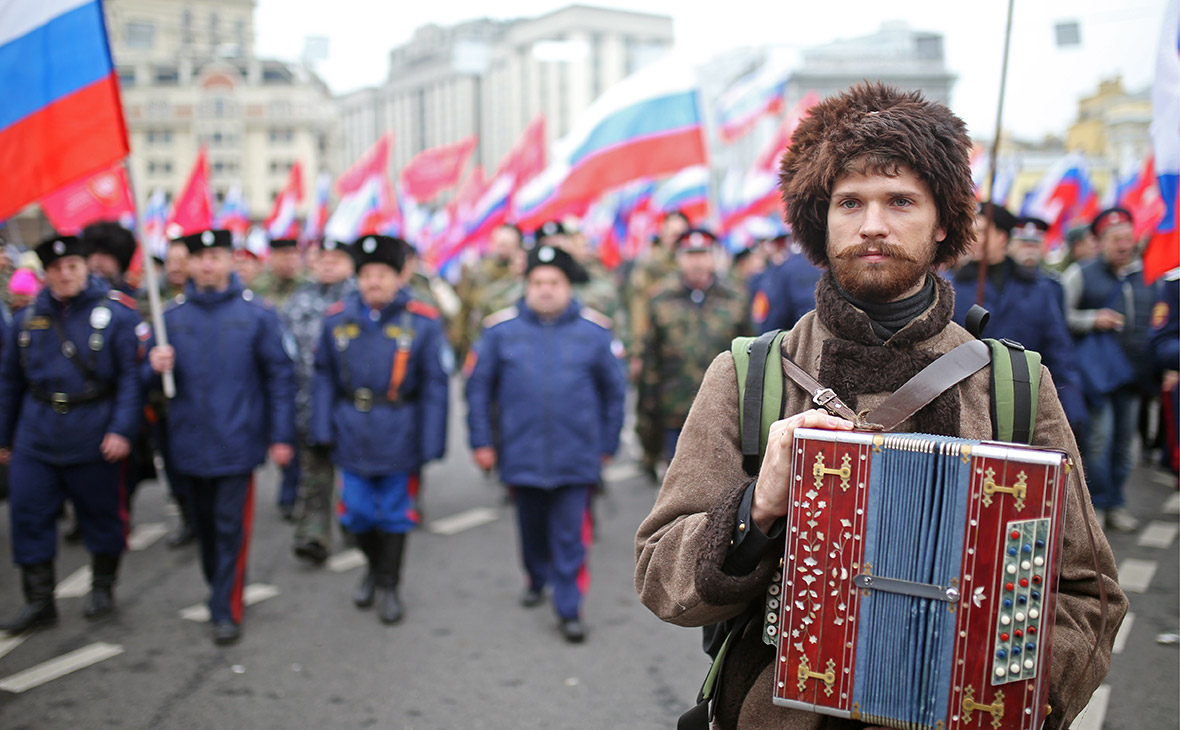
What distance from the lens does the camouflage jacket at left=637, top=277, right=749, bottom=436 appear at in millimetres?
7027

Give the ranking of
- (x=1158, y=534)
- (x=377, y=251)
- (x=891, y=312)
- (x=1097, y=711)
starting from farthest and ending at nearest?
(x=1158, y=534), (x=377, y=251), (x=1097, y=711), (x=891, y=312)

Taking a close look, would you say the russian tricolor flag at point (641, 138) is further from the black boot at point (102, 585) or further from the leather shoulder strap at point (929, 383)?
the leather shoulder strap at point (929, 383)

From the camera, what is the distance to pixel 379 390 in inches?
221

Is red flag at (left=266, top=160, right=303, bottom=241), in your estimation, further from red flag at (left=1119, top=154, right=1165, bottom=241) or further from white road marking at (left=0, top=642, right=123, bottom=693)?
red flag at (left=1119, top=154, right=1165, bottom=241)

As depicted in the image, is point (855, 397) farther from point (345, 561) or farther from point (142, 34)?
point (142, 34)

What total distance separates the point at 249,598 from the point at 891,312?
4843 millimetres

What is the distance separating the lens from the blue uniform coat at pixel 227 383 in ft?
16.9

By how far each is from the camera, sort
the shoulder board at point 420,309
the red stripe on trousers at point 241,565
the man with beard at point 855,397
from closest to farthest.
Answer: the man with beard at point 855,397 → the red stripe on trousers at point 241,565 → the shoulder board at point 420,309

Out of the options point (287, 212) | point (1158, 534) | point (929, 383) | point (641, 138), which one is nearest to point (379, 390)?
point (641, 138)

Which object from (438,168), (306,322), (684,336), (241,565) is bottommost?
(241,565)

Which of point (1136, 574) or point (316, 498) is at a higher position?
point (316, 498)

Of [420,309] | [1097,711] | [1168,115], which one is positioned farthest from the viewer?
[420,309]

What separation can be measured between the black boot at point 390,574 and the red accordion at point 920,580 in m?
4.00

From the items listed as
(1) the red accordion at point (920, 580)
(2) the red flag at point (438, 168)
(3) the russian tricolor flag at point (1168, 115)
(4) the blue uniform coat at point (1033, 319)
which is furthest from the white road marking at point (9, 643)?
(2) the red flag at point (438, 168)
